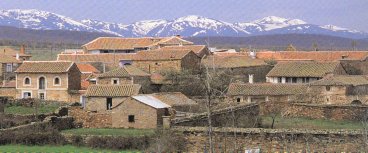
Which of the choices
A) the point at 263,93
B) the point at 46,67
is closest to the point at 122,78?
the point at 46,67

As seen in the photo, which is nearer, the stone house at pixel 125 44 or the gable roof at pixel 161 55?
the gable roof at pixel 161 55

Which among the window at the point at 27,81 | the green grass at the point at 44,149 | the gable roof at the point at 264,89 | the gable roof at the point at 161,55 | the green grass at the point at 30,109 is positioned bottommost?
the green grass at the point at 44,149

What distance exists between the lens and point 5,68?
61.4 metres

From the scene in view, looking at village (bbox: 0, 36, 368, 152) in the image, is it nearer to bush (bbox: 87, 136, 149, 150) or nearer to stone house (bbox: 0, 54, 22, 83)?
stone house (bbox: 0, 54, 22, 83)

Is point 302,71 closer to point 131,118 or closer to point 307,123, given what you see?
point 307,123

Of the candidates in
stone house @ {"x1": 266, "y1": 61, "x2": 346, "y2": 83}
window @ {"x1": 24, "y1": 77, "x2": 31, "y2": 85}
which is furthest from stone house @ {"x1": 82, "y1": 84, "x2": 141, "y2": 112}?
stone house @ {"x1": 266, "y1": 61, "x2": 346, "y2": 83}

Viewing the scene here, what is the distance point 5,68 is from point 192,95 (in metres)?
22.1

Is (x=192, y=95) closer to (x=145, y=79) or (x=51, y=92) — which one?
(x=145, y=79)

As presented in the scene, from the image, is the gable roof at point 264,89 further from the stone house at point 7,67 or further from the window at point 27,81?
the stone house at point 7,67

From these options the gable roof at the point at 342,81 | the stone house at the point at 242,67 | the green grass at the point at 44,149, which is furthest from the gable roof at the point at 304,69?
the green grass at the point at 44,149

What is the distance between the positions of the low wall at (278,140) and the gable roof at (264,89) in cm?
1681

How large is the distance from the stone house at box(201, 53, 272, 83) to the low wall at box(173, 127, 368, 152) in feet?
90.1

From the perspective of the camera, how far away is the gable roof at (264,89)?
136 feet

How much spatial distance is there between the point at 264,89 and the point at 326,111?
22.0 feet
